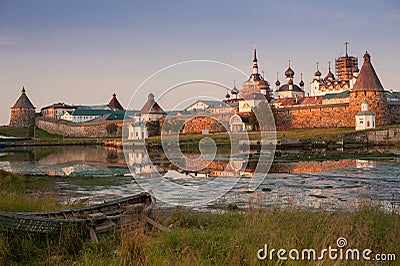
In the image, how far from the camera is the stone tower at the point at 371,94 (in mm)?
52344

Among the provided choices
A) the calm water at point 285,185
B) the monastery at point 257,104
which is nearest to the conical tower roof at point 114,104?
the monastery at point 257,104

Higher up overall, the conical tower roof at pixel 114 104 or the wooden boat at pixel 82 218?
the conical tower roof at pixel 114 104

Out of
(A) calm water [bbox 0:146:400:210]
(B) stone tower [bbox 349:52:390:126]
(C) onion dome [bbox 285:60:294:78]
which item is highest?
(C) onion dome [bbox 285:60:294:78]

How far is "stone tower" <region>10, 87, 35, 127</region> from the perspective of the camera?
8688 centimetres

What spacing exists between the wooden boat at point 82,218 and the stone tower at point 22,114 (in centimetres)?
8364

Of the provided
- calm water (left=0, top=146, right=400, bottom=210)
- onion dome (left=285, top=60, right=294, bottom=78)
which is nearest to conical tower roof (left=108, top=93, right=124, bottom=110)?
onion dome (left=285, top=60, right=294, bottom=78)

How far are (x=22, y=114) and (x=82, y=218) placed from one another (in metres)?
86.2

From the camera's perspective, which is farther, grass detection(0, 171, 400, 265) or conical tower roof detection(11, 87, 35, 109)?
conical tower roof detection(11, 87, 35, 109)

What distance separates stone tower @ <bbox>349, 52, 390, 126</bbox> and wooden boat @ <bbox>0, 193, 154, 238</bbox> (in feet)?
158

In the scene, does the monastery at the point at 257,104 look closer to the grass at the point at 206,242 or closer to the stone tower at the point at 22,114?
the stone tower at the point at 22,114

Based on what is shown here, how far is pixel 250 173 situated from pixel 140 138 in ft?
132

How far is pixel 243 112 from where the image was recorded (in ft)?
230

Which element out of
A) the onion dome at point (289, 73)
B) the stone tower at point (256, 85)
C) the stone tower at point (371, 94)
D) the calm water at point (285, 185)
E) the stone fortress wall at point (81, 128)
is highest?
the onion dome at point (289, 73)

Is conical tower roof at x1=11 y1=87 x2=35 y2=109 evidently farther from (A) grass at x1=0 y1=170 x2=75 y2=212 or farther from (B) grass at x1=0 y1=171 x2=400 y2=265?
(B) grass at x1=0 y1=171 x2=400 y2=265
